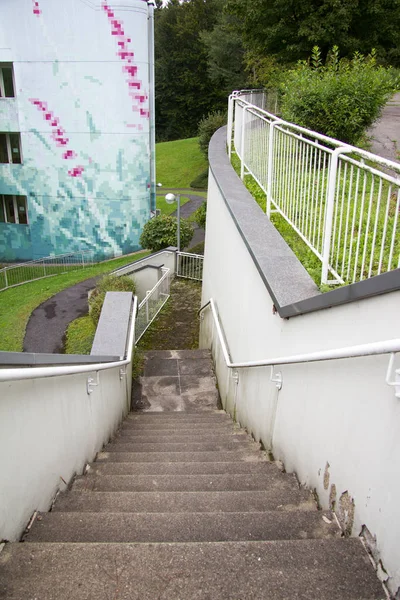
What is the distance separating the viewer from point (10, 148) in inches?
822

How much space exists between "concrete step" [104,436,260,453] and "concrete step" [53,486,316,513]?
1425 mm

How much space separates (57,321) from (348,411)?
1351 centimetres

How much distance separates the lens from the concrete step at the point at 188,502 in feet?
9.51

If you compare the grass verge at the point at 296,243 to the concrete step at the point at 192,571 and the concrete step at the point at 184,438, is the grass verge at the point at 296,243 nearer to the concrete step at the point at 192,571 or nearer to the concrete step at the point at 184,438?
the concrete step at the point at 184,438

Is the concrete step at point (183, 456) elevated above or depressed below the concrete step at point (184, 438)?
above

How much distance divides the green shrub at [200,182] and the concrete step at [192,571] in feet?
111

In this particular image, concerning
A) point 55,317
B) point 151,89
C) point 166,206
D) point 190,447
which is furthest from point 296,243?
point 166,206

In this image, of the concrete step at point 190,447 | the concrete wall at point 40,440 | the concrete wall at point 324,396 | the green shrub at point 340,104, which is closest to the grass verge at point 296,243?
the concrete wall at point 324,396

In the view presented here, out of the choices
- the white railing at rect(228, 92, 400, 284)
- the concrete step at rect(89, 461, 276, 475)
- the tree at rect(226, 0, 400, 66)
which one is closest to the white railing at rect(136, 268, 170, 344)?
the white railing at rect(228, 92, 400, 284)

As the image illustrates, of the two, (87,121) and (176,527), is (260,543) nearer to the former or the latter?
(176,527)

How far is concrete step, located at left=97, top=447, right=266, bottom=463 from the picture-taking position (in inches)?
164

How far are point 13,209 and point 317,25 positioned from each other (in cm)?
1446

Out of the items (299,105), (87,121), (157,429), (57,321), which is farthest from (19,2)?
(157,429)

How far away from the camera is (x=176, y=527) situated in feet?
8.36
